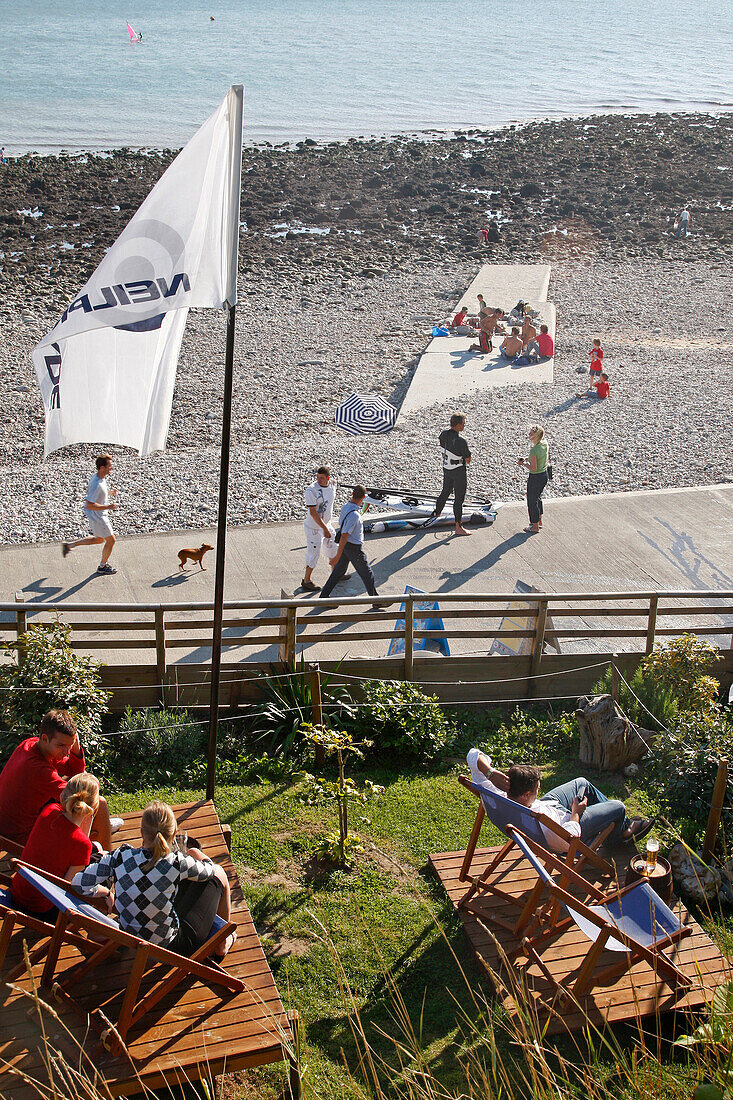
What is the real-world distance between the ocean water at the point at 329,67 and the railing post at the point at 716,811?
5527 centimetres

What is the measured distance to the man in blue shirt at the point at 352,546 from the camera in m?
11.1

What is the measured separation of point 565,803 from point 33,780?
137 inches

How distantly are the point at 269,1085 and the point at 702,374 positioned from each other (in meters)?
21.8

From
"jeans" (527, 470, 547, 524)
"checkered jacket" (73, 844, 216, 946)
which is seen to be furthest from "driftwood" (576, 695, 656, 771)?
"jeans" (527, 470, 547, 524)

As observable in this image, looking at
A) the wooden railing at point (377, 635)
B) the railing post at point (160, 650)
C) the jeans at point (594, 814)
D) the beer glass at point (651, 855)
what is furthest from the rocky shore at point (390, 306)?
the beer glass at point (651, 855)

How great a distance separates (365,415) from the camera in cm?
1576

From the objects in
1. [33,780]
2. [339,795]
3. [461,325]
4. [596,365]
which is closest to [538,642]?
[339,795]

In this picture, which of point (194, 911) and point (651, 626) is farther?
point (651, 626)

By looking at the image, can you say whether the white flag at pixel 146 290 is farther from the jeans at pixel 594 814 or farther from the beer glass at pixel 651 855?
the beer glass at pixel 651 855

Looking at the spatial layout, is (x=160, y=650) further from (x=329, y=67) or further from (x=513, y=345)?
(x=329, y=67)

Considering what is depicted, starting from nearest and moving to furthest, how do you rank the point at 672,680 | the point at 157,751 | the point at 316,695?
the point at 316,695, the point at 157,751, the point at 672,680

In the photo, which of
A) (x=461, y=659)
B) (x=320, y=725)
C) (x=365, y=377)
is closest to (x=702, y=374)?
(x=365, y=377)

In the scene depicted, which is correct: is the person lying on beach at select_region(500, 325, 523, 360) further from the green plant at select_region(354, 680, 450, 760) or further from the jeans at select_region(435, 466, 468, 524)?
the green plant at select_region(354, 680, 450, 760)

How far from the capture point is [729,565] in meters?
13.0
